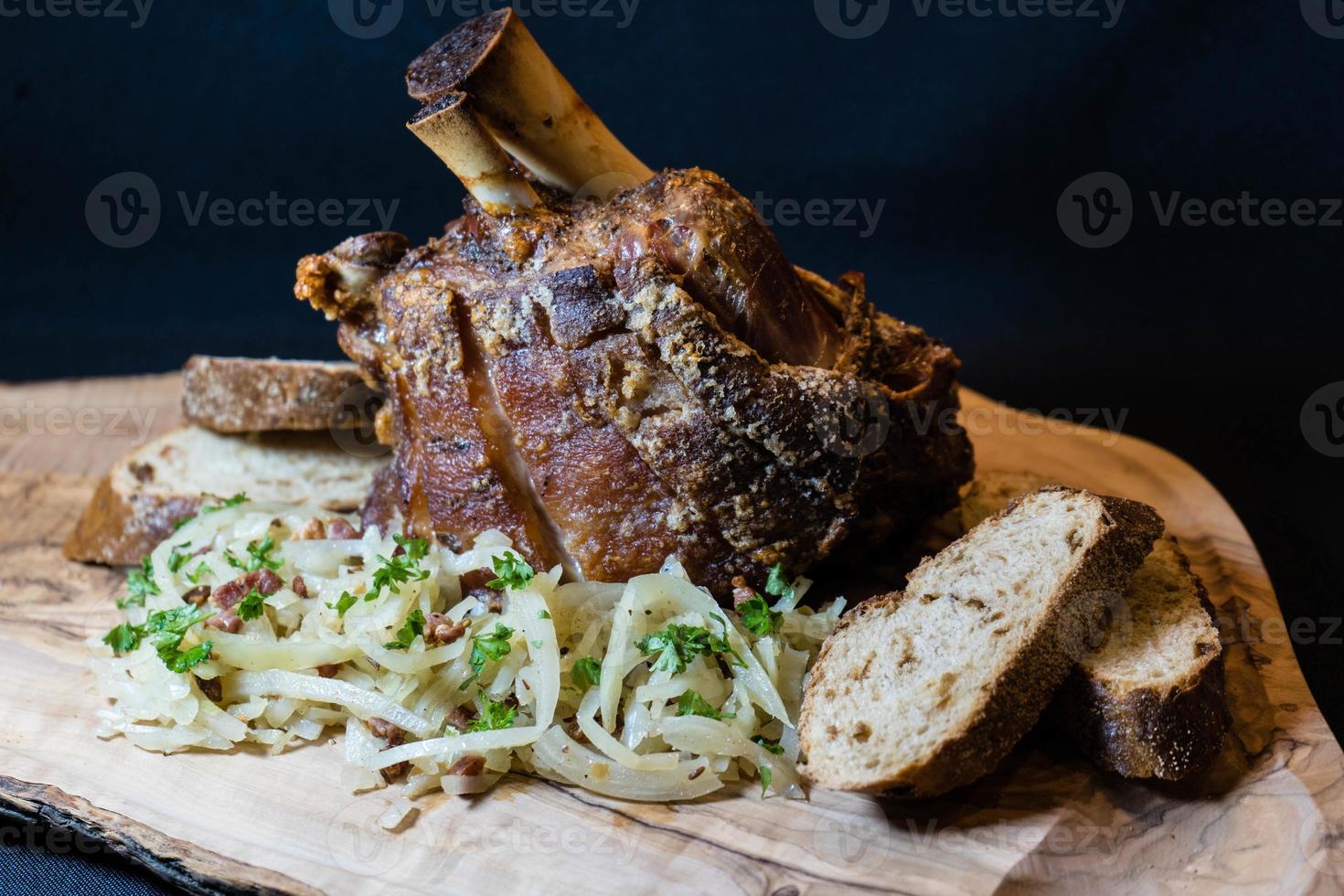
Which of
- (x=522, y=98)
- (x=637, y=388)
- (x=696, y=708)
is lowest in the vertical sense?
(x=696, y=708)

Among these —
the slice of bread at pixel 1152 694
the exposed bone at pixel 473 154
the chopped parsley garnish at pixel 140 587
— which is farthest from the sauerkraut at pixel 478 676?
the exposed bone at pixel 473 154

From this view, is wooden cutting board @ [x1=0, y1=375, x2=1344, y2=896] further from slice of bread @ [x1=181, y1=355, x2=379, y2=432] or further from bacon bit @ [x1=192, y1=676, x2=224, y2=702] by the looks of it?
slice of bread @ [x1=181, y1=355, x2=379, y2=432]

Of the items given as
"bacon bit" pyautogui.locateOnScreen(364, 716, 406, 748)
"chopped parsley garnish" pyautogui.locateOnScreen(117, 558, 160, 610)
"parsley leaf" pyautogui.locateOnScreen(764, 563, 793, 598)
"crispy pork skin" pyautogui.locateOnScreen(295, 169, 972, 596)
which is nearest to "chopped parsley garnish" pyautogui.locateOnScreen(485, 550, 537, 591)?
"crispy pork skin" pyautogui.locateOnScreen(295, 169, 972, 596)

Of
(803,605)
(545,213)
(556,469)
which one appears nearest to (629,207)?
(545,213)

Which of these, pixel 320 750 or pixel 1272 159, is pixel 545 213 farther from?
pixel 1272 159

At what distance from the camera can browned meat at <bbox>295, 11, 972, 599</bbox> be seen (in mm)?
3787

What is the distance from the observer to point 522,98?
13.3ft

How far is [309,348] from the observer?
26.4 ft

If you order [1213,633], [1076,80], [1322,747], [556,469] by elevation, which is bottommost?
[1322,747]

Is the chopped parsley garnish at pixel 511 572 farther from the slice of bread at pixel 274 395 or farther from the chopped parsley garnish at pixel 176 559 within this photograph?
the slice of bread at pixel 274 395

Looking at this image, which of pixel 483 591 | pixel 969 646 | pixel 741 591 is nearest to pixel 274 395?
pixel 483 591

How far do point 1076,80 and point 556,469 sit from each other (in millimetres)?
4791

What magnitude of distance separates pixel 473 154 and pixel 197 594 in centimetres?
183

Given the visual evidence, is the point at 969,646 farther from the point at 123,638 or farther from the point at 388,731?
the point at 123,638
